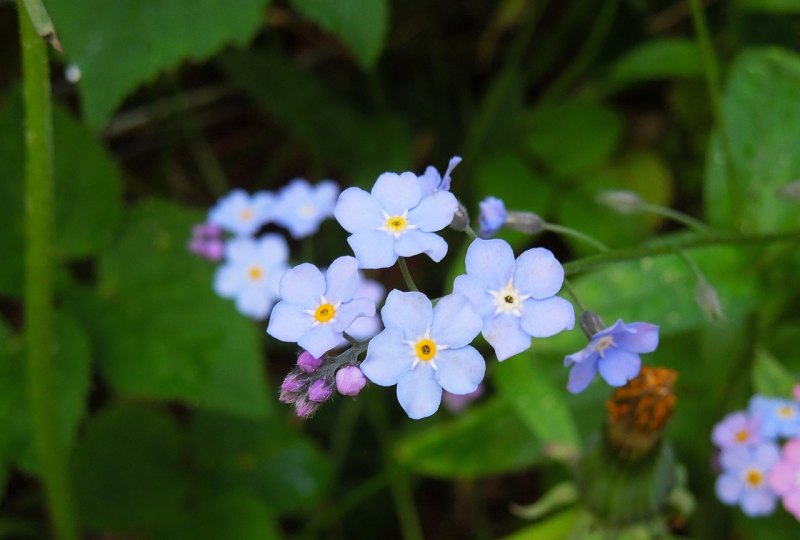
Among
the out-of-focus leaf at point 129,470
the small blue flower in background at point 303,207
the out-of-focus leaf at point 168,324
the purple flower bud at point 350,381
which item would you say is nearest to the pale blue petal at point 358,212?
the purple flower bud at point 350,381

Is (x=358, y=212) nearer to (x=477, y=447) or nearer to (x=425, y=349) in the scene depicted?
(x=425, y=349)

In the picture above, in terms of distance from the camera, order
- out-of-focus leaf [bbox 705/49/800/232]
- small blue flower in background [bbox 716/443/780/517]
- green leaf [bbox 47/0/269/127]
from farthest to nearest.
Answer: out-of-focus leaf [bbox 705/49/800/232]
green leaf [bbox 47/0/269/127]
small blue flower in background [bbox 716/443/780/517]

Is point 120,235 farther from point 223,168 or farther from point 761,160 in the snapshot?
point 761,160

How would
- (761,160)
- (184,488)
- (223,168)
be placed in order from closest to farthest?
(761,160)
(184,488)
(223,168)

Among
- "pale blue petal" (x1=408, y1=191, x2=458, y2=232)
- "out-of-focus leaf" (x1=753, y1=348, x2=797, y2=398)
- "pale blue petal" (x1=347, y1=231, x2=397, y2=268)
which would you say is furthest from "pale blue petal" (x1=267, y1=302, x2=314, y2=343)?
"out-of-focus leaf" (x1=753, y1=348, x2=797, y2=398)

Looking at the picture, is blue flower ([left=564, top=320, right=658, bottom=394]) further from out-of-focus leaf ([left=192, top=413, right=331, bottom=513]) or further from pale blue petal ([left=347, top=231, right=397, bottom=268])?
out-of-focus leaf ([left=192, top=413, right=331, bottom=513])

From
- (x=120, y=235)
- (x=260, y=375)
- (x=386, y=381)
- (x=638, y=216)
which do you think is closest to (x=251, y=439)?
(x=260, y=375)

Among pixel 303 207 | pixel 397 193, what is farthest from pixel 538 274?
pixel 303 207
